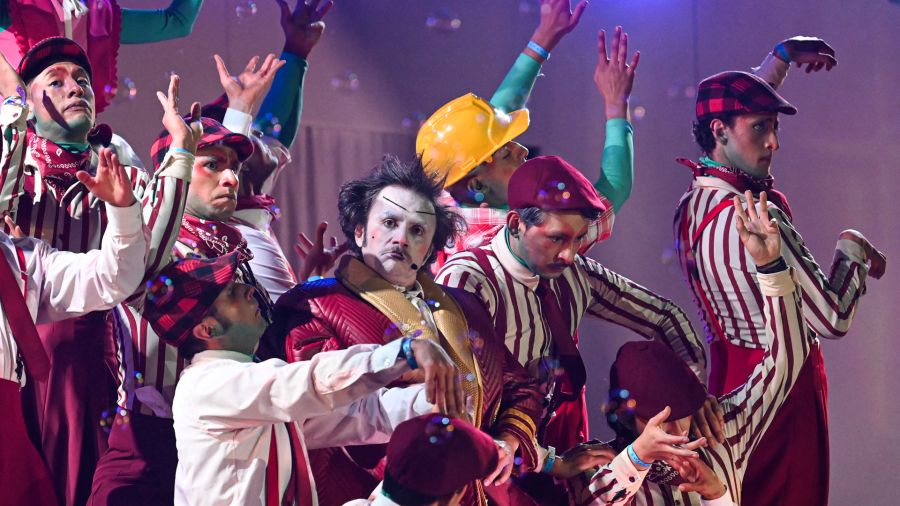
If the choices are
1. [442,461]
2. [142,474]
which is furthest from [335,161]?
[442,461]

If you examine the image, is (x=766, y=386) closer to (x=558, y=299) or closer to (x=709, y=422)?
(x=709, y=422)

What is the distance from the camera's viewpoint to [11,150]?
111 inches

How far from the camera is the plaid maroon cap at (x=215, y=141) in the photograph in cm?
321

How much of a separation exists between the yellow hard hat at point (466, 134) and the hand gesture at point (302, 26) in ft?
1.51

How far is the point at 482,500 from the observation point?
9.51 feet

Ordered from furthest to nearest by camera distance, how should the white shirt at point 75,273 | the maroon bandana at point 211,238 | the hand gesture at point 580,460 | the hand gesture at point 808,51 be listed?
the hand gesture at point 808,51 < the hand gesture at point 580,460 < the maroon bandana at point 211,238 < the white shirt at point 75,273

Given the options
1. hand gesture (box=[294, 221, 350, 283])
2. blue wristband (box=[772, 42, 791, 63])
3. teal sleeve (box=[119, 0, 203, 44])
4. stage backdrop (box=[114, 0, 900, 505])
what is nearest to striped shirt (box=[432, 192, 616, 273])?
hand gesture (box=[294, 221, 350, 283])

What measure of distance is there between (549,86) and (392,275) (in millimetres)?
3072

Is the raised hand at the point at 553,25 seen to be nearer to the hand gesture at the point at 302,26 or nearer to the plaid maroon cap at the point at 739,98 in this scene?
the plaid maroon cap at the point at 739,98

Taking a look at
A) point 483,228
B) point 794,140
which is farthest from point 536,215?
point 794,140

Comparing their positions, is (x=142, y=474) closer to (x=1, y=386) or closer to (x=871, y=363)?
(x=1, y=386)

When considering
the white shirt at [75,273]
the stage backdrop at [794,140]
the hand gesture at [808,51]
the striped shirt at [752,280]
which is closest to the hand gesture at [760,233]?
the striped shirt at [752,280]

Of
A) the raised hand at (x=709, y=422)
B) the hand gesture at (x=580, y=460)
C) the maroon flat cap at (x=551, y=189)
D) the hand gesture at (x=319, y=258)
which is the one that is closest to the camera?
the hand gesture at (x=580, y=460)

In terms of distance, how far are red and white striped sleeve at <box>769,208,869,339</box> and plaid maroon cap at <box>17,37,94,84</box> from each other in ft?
6.57
